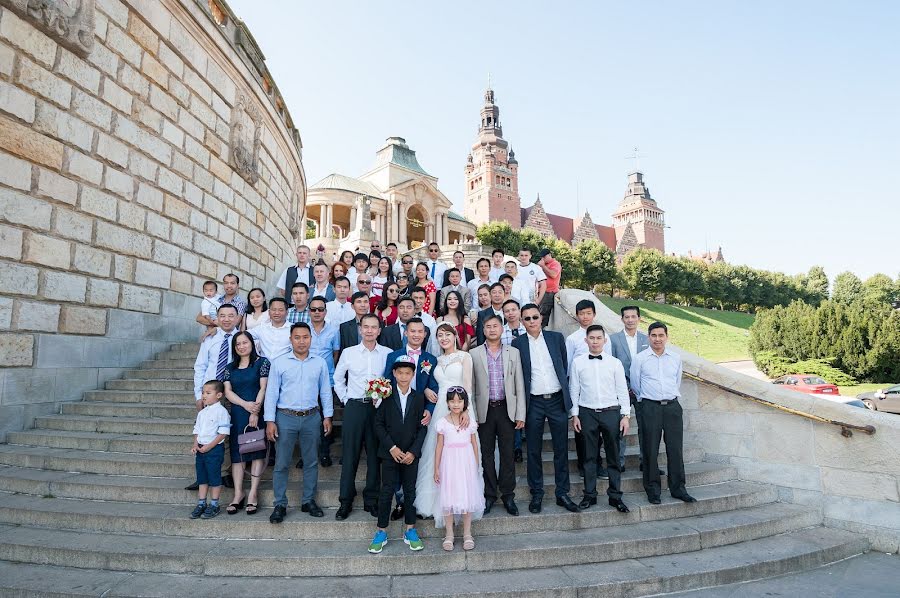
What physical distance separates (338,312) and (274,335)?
130 centimetres

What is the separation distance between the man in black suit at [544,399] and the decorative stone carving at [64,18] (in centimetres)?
A: 716

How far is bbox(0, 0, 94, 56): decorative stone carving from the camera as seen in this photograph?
6012mm

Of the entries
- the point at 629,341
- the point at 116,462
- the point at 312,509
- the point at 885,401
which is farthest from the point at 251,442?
the point at 885,401

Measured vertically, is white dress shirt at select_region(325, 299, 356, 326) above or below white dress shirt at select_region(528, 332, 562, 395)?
above

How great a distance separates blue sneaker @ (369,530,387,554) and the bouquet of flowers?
107 cm

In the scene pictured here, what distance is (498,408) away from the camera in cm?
483

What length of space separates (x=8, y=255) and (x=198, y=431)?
384cm

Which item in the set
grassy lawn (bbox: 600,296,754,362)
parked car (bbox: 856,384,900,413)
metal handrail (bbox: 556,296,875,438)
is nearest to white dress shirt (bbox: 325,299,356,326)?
metal handrail (bbox: 556,296,875,438)

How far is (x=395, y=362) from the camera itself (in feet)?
14.9

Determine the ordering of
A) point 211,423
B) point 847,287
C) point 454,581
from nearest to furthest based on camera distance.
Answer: point 454,581 < point 211,423 < point 847,287

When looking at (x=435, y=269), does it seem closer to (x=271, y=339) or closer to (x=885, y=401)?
(x=271, y=339)

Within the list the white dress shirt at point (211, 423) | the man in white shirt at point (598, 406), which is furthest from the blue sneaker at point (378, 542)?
the man in white shirt at point (598, 406)

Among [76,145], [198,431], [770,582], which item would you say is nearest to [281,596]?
[198,431]

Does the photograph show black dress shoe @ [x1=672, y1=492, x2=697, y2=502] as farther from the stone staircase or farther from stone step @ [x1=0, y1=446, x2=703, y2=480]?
stone step @ [x1=0, y1=446, x2=703, y2=480]
